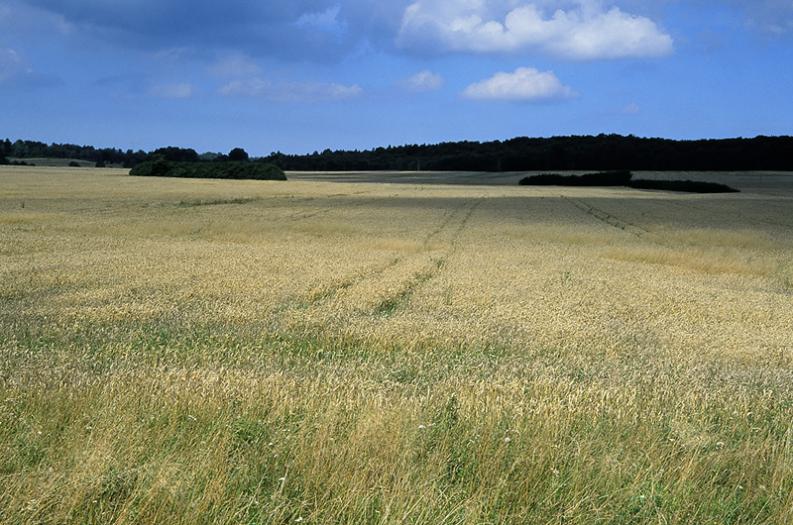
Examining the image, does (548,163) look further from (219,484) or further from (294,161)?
(219,484)

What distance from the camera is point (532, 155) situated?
142 meters

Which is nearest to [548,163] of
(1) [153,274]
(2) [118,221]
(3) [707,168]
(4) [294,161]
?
(3) [707,168]

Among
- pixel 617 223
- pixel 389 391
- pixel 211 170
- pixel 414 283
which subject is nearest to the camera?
pixel 389 391

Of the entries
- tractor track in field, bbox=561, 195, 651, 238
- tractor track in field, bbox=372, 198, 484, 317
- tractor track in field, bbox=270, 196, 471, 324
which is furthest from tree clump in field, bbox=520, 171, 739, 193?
tractor track in field, bbox=270, 196, 471, 324

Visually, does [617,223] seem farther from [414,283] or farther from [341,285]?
[341,285]

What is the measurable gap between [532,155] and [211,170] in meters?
61.5

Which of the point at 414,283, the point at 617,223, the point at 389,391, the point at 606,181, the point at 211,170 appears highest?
the point at 211,170

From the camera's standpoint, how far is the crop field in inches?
193

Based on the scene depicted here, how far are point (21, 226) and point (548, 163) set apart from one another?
114537 millimetres

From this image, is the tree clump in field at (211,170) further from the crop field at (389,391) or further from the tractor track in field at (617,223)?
the crop field at (389,391)

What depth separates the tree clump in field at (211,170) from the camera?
4058 inches

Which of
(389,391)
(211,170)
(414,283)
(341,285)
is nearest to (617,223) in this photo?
(414,283)

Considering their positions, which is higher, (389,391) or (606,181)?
(606,181)

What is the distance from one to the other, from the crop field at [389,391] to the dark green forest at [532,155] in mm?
102503
